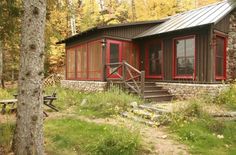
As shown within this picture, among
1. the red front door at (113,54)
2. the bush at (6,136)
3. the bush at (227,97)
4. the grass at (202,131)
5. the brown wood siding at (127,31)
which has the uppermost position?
the brown wood siding at (127,31)

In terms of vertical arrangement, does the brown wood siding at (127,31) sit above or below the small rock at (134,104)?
above

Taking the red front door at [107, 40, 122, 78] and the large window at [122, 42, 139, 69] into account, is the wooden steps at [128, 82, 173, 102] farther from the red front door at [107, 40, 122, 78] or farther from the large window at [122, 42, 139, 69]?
the large window at [122, 42, 139, 69]

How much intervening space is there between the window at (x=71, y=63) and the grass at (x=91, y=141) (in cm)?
1050

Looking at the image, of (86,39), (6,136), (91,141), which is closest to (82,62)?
(86,39)

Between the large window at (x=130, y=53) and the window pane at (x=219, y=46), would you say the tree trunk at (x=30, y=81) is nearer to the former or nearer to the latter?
the window pane at (x=219, y=46)

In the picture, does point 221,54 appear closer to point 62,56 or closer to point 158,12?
point 158,12

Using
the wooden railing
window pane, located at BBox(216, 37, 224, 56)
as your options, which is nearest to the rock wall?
window pane, located at BBox(216, 37, 224, 56)

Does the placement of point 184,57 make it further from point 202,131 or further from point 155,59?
point 202,131

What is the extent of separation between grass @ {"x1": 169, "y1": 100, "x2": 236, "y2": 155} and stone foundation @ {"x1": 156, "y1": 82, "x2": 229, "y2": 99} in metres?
2.68

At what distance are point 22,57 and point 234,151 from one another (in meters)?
4.89

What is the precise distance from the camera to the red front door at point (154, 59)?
1423 centimetres

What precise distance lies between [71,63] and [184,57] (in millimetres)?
7961

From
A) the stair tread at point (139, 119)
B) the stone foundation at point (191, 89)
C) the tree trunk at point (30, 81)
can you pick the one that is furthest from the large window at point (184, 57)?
the tree trunk at point (30, 81)

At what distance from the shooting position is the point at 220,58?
40.3ft
